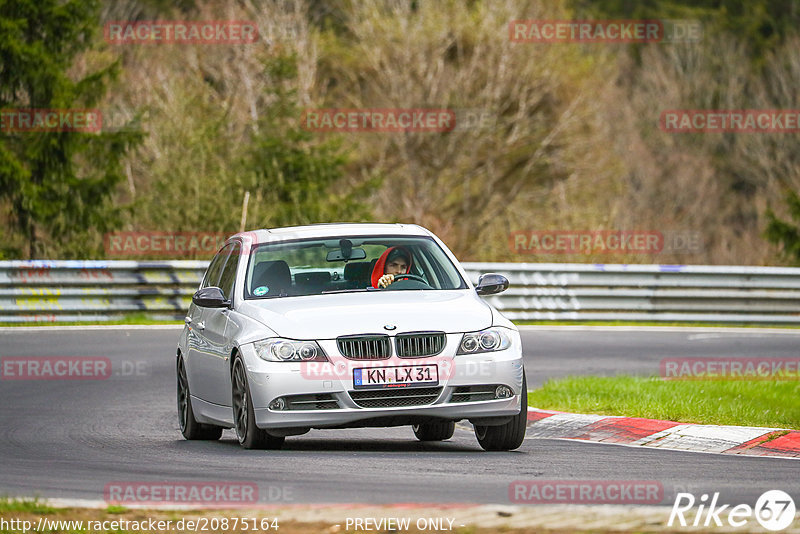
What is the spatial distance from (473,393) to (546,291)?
14.2 m

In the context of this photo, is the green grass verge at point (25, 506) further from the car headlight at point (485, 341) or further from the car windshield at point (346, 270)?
the car windshield at point (346, 270)

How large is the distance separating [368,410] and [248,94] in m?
31.5

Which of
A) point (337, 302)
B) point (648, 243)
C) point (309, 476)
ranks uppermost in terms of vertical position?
point (337, 302)

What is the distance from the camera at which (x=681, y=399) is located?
13.0 m

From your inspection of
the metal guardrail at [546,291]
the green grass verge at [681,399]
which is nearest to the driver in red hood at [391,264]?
the green grass verge at [681,399]

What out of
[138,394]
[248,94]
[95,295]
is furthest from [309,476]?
[248,94]

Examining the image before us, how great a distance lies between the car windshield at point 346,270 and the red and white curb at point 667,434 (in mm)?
1730

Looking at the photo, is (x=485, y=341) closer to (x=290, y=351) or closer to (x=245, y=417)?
(x=290, y=351)

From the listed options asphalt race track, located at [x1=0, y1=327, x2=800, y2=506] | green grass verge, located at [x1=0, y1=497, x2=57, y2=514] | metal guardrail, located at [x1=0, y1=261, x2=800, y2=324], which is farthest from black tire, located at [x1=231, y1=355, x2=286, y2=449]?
metal guardrail, located at [x1=0, y1=261, x2=800, y2=324]

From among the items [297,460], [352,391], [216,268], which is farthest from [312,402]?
[216,268]

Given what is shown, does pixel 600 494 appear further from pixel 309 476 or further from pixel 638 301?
pixel 638 301

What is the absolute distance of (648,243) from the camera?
37656 mm

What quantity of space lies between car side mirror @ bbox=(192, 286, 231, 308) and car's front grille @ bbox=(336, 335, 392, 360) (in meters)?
1.46

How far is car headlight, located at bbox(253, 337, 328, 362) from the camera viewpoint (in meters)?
9.54
